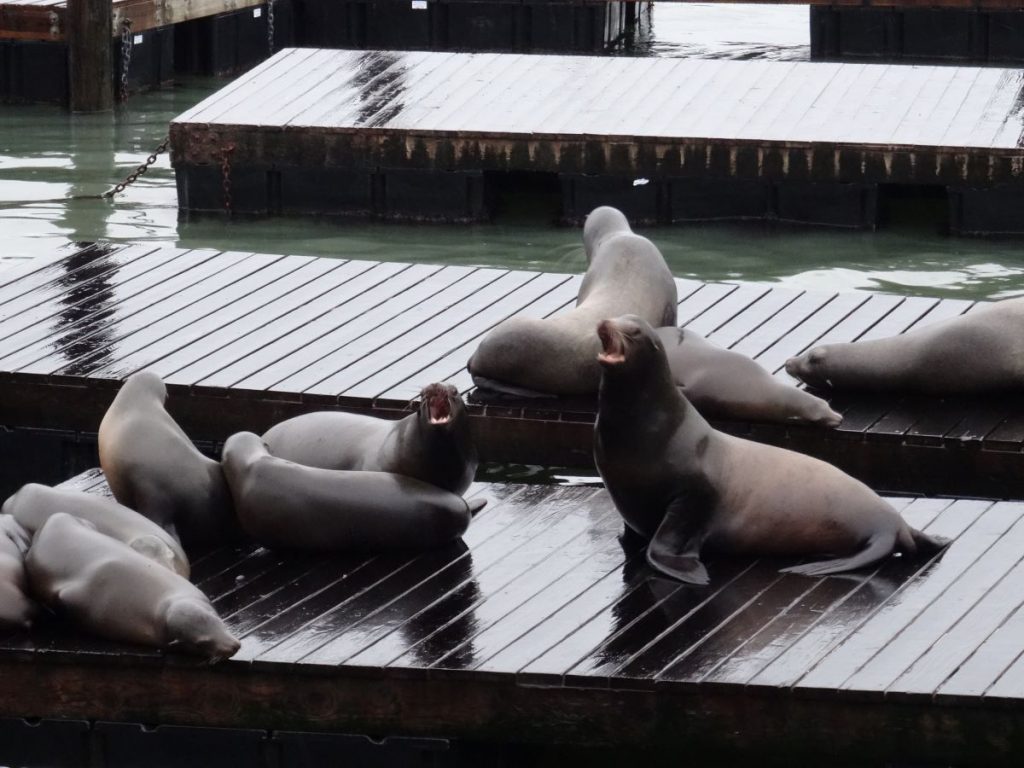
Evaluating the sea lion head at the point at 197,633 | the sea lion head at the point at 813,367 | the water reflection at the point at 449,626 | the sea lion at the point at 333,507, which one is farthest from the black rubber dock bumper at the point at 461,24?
the sea lion head at the point at 197,633

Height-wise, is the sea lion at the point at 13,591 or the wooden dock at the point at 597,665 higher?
the sea lion at the point at 13,591

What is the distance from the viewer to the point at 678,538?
530 centimetres

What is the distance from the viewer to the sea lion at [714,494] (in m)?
5.26

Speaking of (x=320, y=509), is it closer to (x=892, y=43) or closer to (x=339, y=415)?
(x=339, y=415)

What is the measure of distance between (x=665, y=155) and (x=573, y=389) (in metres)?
4.30

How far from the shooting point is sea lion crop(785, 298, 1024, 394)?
655 cm

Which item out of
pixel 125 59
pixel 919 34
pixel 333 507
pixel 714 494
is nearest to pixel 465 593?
pixel 333 507

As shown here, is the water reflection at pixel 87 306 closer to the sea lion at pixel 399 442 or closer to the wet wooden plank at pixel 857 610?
the sea lion at pixel 399 442

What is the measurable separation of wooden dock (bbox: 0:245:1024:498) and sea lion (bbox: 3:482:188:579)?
1.54 m

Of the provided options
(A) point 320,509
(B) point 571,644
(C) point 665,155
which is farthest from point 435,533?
(C) point 665,155

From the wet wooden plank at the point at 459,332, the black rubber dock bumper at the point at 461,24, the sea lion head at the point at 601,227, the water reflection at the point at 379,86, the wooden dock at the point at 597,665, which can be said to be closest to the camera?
the wooden dock at the point at 597,665

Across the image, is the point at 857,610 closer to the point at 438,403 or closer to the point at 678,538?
the point at 678,538

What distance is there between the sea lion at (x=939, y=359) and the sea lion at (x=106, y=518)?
2435 mm

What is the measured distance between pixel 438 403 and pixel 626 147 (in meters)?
5.70
